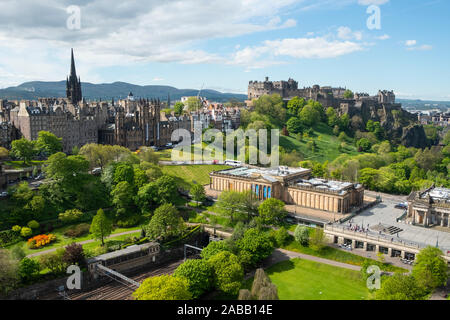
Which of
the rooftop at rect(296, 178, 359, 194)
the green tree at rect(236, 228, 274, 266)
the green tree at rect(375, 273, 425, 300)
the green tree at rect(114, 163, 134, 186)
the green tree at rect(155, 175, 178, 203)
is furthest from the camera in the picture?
the green tree at rect(114, 163, 134, 186)

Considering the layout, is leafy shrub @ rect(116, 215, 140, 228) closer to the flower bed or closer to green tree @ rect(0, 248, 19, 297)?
the flower bed

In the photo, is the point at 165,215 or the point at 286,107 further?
the point at 286,107

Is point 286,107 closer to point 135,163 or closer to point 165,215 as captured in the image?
point 135,163

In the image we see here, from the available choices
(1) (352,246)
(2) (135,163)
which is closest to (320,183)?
(1) (352,246)

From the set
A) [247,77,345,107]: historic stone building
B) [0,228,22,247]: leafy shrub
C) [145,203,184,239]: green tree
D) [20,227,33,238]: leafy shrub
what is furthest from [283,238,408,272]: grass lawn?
[247,77,345,107]: historic stone building

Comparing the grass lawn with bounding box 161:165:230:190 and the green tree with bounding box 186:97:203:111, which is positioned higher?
the green tree with bounding box 186:97:203:111

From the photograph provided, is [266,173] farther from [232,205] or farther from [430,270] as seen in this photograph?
[430,270]
